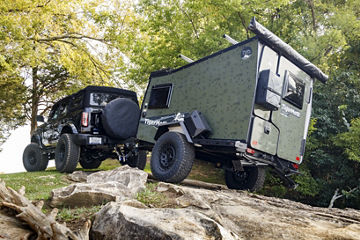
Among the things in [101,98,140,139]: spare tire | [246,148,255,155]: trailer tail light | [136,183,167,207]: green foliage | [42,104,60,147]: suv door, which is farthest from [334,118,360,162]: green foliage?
[42,104,60,147]: suv door

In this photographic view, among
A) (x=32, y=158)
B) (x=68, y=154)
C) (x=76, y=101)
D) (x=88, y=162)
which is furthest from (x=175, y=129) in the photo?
(x=32, y=158)

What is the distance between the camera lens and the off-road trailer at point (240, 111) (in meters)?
5.70

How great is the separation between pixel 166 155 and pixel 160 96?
1.70 meters

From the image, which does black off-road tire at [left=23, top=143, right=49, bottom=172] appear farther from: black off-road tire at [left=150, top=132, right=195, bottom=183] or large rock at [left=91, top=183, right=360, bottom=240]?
large rock at [left=91, top=183, right=360, bottom=240]

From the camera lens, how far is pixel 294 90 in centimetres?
655

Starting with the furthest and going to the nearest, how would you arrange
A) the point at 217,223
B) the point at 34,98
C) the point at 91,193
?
the point at 34,98
the point at 91,193
the point at 217,223

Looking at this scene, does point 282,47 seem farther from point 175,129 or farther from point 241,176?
point 241,176

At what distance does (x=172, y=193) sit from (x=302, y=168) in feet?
24.6

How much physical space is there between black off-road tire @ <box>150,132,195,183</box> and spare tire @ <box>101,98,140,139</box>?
2.12 m

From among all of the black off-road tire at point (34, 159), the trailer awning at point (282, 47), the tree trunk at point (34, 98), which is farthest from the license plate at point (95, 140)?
the tree trunk at point (34, 98)

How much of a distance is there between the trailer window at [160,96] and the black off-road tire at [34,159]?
582cm

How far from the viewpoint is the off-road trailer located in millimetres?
5703

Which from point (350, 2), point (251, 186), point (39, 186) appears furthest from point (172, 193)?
point (350, 2)

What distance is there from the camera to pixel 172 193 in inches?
198
